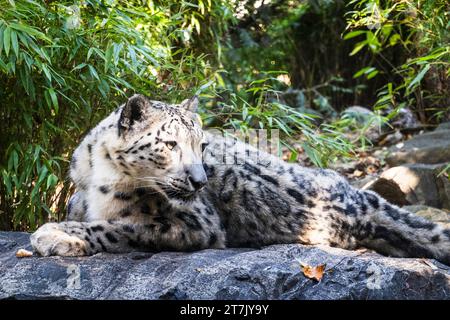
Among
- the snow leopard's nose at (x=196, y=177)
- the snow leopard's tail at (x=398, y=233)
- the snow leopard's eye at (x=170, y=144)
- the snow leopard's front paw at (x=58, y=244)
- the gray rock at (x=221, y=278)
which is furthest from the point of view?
the snow leopard's tail at (x=398, y=233)

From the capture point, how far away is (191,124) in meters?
4.91

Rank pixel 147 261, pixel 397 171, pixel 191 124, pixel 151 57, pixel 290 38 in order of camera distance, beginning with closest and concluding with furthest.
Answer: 1. pixel 147 261
2. pixel 191 124
3. pixel 151 57
4. pixel 397 171
5. pixel 290 38

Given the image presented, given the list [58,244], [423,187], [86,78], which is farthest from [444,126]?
[58,244]

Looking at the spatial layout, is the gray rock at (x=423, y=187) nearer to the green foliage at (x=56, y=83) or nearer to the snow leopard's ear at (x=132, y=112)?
the green foliage at (x=56, y=83)

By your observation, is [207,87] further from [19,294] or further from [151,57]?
[19,294]

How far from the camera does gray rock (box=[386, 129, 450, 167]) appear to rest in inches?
361

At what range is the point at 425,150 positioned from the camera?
9.34 meters

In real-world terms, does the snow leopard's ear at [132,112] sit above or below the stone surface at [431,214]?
above

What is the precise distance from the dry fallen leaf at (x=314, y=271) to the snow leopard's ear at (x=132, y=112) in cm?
164

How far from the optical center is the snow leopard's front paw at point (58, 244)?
14.3 ft

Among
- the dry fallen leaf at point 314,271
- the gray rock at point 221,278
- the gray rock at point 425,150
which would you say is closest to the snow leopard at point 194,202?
the gray rock at point 221,278

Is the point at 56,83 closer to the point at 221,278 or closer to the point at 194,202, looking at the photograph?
the point at 194,202
